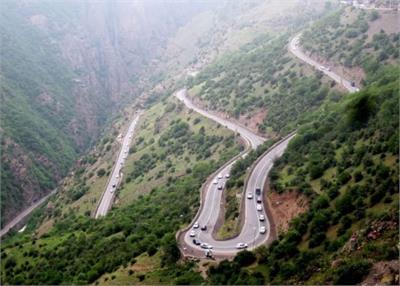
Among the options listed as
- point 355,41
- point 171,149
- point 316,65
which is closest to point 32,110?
point 171,149

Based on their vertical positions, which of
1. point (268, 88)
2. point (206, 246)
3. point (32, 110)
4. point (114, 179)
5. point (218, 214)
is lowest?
point (114, 179)

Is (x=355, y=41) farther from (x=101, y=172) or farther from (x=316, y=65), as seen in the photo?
(x=101, y=172)

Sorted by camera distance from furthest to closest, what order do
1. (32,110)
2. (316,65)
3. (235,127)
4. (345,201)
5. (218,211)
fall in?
(32,110), (316,65), (235,127), (218,211), (345,201)

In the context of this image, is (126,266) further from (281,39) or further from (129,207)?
(281,39)

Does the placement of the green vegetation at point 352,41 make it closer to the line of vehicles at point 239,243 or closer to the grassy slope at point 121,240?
the grassy slope at point 121,240

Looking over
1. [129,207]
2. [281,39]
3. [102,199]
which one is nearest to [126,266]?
[129,207]

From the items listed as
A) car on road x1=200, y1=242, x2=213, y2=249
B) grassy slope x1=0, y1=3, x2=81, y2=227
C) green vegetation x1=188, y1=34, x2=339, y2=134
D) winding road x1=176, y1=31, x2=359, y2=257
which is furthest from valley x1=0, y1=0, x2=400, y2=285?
grassy slope x1=0, y1=3, x2=81, y2=227
